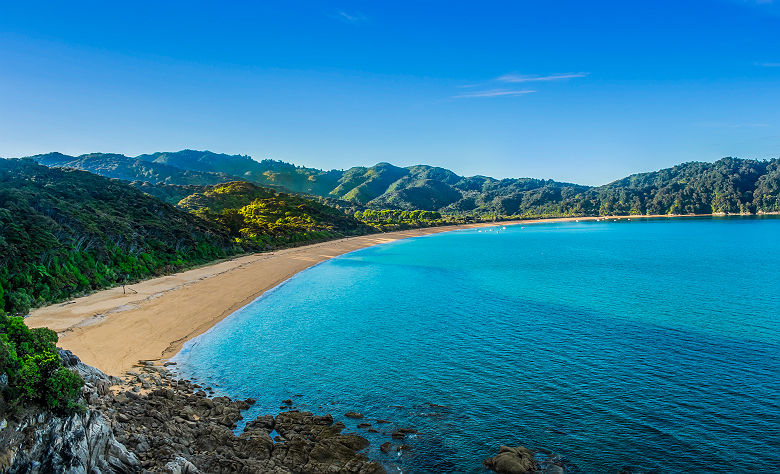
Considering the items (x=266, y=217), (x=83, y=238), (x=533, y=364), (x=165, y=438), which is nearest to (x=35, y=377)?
(x=165, y=438)

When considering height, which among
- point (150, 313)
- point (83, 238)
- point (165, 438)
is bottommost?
point (150, 313)

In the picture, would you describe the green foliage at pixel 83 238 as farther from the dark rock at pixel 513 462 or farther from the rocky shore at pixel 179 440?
the dark rock at pixel 513 462

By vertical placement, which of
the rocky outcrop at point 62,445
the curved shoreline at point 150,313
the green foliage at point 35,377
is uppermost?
the green foliage at point 35,377

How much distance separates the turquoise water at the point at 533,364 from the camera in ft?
53.3

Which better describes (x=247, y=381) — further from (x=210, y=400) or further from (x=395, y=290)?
(x=395, y=290)

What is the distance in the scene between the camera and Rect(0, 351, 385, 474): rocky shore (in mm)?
11438

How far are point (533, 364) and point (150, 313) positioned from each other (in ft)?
94.6

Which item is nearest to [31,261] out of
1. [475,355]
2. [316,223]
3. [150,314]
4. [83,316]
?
[83,316]

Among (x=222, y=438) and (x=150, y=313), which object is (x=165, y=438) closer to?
(x=222, y=438)

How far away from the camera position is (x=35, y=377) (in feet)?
38.9

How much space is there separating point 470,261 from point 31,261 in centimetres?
5825

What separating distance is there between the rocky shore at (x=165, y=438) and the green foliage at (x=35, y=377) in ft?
1.35

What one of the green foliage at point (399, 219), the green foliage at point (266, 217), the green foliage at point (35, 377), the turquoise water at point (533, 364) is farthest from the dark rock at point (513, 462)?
the green foliage at point (399, 219)

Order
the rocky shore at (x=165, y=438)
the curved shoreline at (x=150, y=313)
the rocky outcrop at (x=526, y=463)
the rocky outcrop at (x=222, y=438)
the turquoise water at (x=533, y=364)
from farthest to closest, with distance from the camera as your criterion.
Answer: the curved shoreline at (x=150, y=313) → the turquoise water at (x=533, y=364) → the rocky outcrop at (x=526, y=463) → the rocky outcrop at (x=222, y=438) → the rocky shore at (x=165, y=438)
